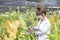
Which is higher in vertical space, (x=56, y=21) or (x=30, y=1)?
(x=30, y=1)

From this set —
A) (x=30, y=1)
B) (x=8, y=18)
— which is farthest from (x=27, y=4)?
(x=8, y=18)

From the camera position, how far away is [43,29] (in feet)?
9.45

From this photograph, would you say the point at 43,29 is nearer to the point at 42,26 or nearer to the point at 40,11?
the point at 42,26

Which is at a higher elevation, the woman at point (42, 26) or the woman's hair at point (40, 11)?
the woman's hair at point (40, 11)

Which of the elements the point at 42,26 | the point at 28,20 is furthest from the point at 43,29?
the point at 28,20

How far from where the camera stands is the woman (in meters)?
2.85

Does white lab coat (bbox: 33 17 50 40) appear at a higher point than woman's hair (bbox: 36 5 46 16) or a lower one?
lower

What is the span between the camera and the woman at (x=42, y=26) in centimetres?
285

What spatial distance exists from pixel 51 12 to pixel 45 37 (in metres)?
0.28

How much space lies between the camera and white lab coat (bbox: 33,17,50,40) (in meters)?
2.86

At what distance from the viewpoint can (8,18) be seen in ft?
9.43

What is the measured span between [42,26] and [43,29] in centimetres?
4

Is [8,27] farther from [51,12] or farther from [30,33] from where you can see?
[51,12]

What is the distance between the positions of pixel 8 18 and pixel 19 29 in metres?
0.17
